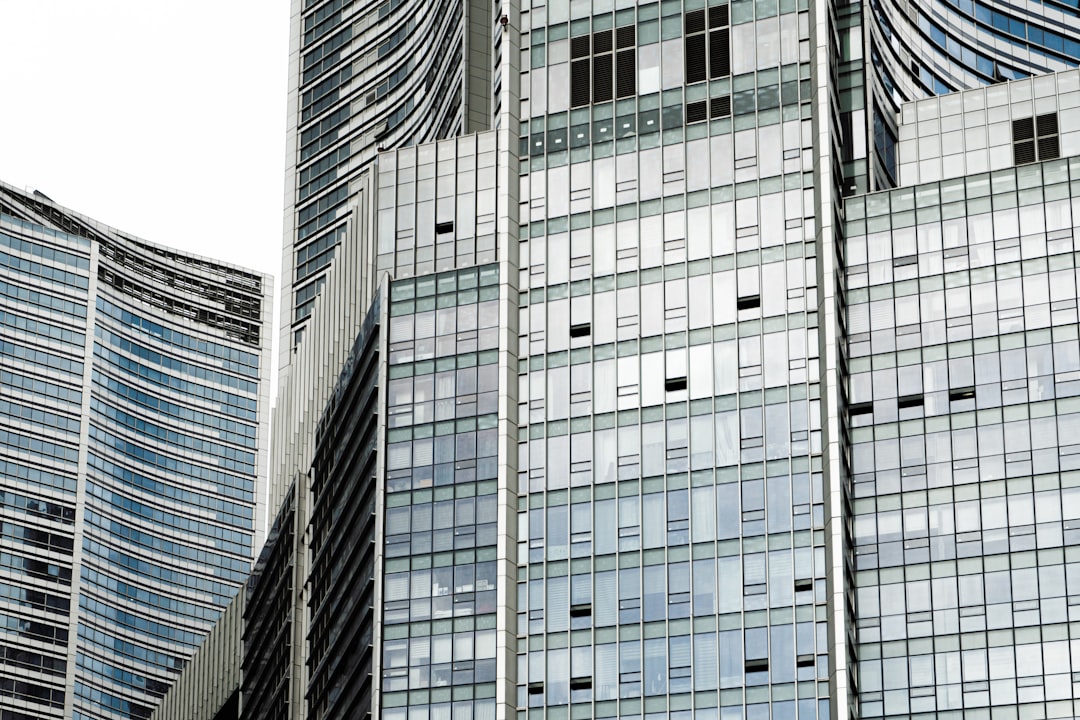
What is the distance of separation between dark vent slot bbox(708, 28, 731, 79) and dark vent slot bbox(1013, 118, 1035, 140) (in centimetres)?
1674

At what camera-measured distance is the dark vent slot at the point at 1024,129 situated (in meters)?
120

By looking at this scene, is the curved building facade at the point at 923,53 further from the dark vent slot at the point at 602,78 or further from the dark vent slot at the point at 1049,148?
the dark vent slot at the point at 602,78

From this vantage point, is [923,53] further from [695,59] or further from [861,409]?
[861,409]

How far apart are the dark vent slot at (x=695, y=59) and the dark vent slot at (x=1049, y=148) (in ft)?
64.4

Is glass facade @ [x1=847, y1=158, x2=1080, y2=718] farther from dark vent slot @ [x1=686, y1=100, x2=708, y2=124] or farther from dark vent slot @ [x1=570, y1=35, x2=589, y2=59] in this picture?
dark vent slot @ [x1=570, y1=35, x2=589, y2=59]

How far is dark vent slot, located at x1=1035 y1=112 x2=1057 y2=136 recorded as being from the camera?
392 feet

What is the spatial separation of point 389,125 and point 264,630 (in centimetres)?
5121

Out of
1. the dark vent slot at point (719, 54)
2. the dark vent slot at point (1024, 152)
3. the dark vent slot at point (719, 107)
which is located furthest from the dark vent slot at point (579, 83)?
the dark vent slot at point (1024, 152)

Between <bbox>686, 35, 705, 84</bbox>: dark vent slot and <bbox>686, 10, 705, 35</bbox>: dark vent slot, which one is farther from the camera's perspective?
<bbox>686, 10, 705, 35</bbox>: dark vent slot

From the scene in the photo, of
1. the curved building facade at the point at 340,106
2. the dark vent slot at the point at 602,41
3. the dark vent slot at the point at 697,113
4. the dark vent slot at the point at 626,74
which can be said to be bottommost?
the dark vent slot at the point at 697,113

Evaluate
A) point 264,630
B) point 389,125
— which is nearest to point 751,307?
point 264,630

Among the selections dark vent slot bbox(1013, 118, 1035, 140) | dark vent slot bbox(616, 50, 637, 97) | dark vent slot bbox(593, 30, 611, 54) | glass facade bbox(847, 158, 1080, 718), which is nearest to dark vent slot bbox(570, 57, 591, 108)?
dark vent slot bbox(593, 30, 611, 54)

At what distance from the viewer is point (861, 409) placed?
114438mm

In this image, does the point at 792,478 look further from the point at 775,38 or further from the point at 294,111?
the point at 294,111
